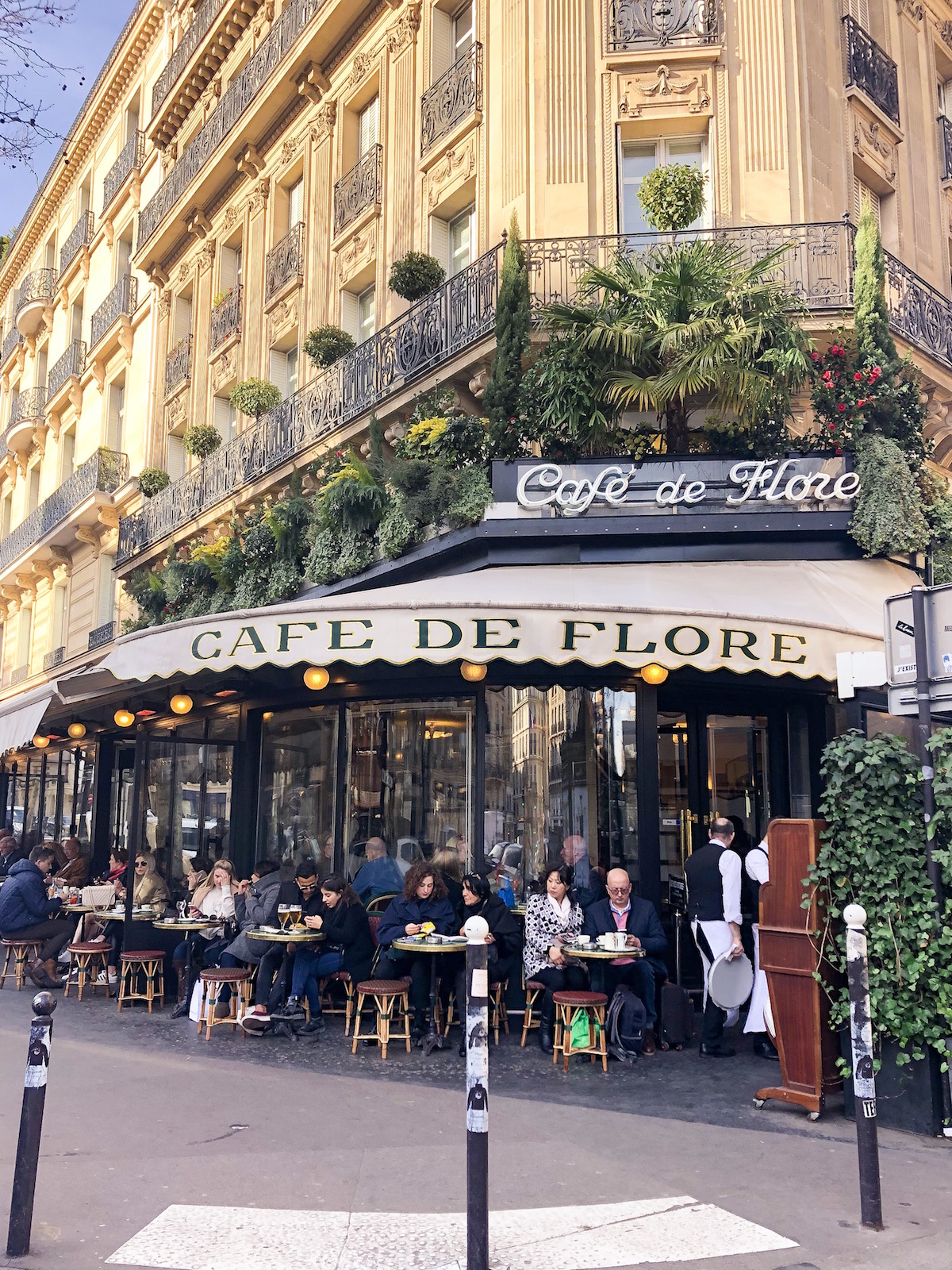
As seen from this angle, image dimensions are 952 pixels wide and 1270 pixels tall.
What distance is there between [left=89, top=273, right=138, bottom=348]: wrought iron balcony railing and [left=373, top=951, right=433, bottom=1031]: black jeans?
69.5 feet

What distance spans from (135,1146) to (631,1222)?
2658 mm

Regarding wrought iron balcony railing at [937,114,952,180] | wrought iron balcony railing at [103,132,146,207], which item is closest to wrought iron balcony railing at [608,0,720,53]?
wrought iron balcony railing at [937,114,952,180]

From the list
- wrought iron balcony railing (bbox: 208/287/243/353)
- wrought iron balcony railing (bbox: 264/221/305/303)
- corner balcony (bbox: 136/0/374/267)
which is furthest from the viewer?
wrought iron balcony railing (bbox: 208/287/243/353)

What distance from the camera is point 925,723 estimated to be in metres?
6.09

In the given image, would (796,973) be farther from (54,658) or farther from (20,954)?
(54,658)

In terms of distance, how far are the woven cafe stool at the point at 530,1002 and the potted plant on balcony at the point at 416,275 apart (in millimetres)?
8747

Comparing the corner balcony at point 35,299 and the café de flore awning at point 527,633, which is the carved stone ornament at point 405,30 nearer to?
the café de flore awning at point 527,633

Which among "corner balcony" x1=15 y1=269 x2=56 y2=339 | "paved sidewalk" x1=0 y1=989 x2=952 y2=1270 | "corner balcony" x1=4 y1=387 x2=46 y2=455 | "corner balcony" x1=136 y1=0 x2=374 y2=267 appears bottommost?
"paved sidewalk" x1=0 y1=989 x2=952 y2=1270

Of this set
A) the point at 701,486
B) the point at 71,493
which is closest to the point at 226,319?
the point at 71,493

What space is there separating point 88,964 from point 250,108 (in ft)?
49.1

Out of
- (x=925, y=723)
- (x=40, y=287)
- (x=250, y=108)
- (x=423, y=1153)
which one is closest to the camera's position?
(x=423, y=1153)

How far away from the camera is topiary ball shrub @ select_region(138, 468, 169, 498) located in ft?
74.3

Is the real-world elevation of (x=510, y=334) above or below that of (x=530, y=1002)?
above

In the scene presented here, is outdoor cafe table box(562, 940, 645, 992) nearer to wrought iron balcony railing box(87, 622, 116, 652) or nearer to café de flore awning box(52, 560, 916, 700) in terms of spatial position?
café de flore awning box(52, 560, 916, 700)
